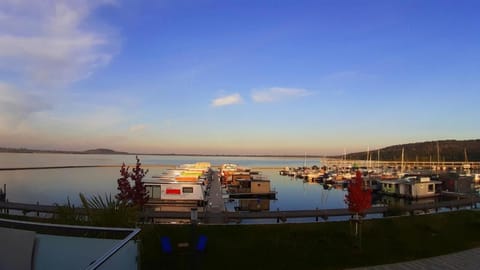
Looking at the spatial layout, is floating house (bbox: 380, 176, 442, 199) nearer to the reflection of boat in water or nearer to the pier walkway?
the reflection of boat in water

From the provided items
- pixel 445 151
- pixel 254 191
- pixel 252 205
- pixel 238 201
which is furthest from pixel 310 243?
pixel 445 151

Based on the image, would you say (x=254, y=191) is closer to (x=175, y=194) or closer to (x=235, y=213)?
(x=175, y=194)

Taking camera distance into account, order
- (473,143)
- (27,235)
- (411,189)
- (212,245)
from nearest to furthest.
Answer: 1. (27,235)
2. (212,245)
3. (411,189)
4. (473,143)

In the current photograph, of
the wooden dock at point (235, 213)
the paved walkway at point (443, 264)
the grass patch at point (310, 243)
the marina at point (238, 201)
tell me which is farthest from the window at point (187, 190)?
the paved walkway at point (443, 264)

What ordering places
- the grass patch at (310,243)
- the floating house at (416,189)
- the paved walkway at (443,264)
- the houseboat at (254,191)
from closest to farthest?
the paved walkway at (443,264) → the grass patch at (310,243) → the floating house at (416,189) → the houseboat at (254,191)

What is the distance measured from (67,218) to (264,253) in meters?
7.00

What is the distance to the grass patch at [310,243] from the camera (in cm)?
1227

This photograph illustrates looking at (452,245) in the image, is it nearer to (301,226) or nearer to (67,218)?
(301,226)

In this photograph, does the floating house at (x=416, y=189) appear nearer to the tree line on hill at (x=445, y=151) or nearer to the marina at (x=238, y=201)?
the marina at (x=238, y=201)

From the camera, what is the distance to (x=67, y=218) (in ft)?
28.8

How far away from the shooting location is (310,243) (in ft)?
50.8

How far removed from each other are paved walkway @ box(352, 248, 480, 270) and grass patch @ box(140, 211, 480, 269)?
0.62 metres

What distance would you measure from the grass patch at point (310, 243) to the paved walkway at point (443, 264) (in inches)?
24.4

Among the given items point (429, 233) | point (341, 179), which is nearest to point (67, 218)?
point (429, 233)
